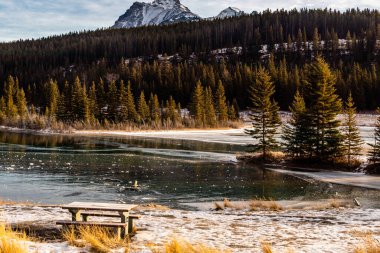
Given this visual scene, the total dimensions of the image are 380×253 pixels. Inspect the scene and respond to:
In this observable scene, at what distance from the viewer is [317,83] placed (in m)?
40.8

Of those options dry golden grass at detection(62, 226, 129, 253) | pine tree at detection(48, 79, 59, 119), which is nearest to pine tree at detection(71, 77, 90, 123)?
pine tree at detection(48, 79, 59, 119)

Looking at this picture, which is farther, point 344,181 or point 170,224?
point 344,181

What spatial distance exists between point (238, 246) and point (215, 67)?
159m

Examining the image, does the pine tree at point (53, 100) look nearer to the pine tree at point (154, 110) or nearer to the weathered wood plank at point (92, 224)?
the pine tree at point (154, 110)

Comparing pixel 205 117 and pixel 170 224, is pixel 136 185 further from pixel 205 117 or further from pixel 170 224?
pixel 205 117

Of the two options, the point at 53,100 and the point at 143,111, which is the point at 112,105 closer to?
the point at 143,111

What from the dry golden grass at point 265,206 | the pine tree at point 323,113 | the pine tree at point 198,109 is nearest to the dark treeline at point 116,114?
the pine tree at point 198,109

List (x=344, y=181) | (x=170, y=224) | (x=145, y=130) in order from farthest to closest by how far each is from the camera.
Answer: (x=145, y=130) → (x=344, y=181) → (x=170, y=224)

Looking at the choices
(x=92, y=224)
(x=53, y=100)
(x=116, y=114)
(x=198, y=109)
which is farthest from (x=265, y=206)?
(x=53, y=100)

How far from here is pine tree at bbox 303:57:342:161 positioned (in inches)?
1576

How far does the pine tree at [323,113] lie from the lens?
131 feet

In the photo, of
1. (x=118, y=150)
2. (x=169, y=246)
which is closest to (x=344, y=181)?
(x=169, y=246)

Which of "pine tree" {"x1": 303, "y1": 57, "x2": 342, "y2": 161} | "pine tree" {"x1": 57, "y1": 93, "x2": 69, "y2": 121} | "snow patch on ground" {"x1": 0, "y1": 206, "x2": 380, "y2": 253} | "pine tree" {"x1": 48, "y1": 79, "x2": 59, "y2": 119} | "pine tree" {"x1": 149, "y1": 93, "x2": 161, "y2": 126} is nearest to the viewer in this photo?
"snow patch on ground" {"x1": 0, "y1": 206, "x2": 380, "y2": 253}

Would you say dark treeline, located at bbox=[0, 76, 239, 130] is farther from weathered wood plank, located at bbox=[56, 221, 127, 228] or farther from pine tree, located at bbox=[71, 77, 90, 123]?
Result: weathered wood plank, located at bbox=[56, 221, 127, 228]
